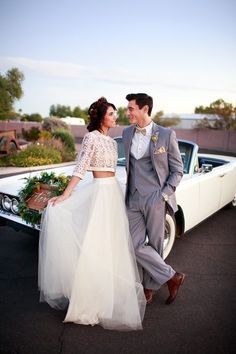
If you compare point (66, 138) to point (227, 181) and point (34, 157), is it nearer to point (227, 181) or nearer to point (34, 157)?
point (34, 157)

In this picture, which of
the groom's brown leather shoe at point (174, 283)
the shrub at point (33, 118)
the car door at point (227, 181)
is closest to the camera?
the groom's brown leather shoe at point (174, 283)

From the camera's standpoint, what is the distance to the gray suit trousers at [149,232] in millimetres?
3100

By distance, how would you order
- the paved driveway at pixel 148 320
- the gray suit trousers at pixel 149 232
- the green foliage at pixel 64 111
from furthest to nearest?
the green foliage at pixel 64 111 → the gray suit trousers at pixel 149 232 → the paved driveway at pixel 148 320

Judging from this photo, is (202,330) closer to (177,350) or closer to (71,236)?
(177,350)

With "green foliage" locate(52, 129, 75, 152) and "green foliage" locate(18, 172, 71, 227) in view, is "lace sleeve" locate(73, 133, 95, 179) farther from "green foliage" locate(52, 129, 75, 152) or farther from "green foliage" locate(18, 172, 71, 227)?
"green foliage" locate(52, 129, 75, 152)

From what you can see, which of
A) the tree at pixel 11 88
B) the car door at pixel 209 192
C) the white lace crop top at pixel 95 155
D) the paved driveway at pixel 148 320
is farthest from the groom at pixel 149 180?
the tree at pixel 11 88

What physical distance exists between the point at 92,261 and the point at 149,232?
662mm

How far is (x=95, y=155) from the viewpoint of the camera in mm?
3014

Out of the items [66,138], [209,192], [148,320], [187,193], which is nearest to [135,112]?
[187,193]

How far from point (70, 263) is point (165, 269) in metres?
0.92

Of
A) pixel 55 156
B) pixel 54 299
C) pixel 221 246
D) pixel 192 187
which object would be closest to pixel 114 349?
pixel 54 299

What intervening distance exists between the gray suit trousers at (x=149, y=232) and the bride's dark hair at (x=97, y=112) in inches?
29.2

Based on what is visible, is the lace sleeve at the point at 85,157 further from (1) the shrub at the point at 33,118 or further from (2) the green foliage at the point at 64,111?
(2) the green foliage at the point at 64,111

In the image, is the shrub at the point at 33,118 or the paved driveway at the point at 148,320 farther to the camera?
the shrub at the point at 33,118
